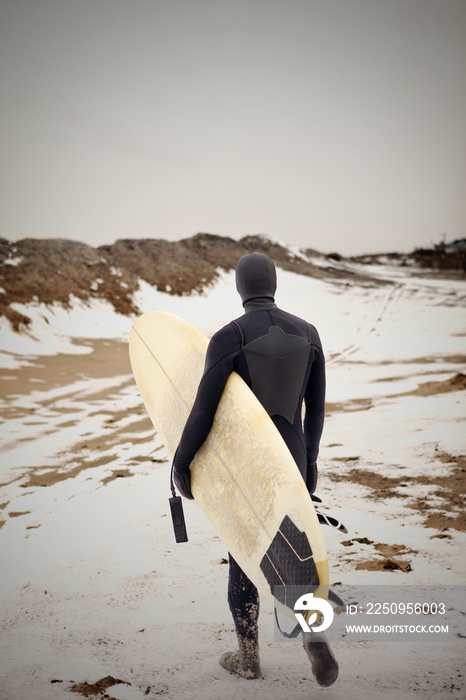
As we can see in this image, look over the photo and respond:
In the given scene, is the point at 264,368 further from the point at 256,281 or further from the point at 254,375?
the point at 256,281

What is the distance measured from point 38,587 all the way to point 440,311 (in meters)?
19.4

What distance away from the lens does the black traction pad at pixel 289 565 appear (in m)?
1.65

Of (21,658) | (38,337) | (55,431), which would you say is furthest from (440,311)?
(21,658)

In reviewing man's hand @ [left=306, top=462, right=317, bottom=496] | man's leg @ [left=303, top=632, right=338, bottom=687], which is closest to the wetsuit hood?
man's hand @ [left=306, top=462, right=317, bottom=496]

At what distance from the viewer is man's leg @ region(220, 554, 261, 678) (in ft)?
6.04

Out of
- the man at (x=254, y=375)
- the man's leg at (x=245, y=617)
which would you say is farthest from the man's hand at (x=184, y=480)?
the man's leg at (x=245, y=617)

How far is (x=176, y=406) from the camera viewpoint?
2.33 m

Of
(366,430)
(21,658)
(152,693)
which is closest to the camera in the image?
(152,693)

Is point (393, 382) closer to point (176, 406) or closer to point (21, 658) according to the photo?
point (176, 406)

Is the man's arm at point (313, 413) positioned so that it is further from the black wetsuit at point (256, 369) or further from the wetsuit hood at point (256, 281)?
the wetsuit hood at point (256, 281)

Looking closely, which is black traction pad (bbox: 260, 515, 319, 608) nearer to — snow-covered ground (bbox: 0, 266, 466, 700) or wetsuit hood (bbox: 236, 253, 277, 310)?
snow-covered ground (bbox: 0, 266, 466, 700)

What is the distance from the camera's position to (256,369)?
5.95ft

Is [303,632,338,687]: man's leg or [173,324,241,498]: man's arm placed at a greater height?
[173,324,241,498]: man's arm

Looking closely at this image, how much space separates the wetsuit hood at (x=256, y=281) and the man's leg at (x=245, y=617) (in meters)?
1.04
